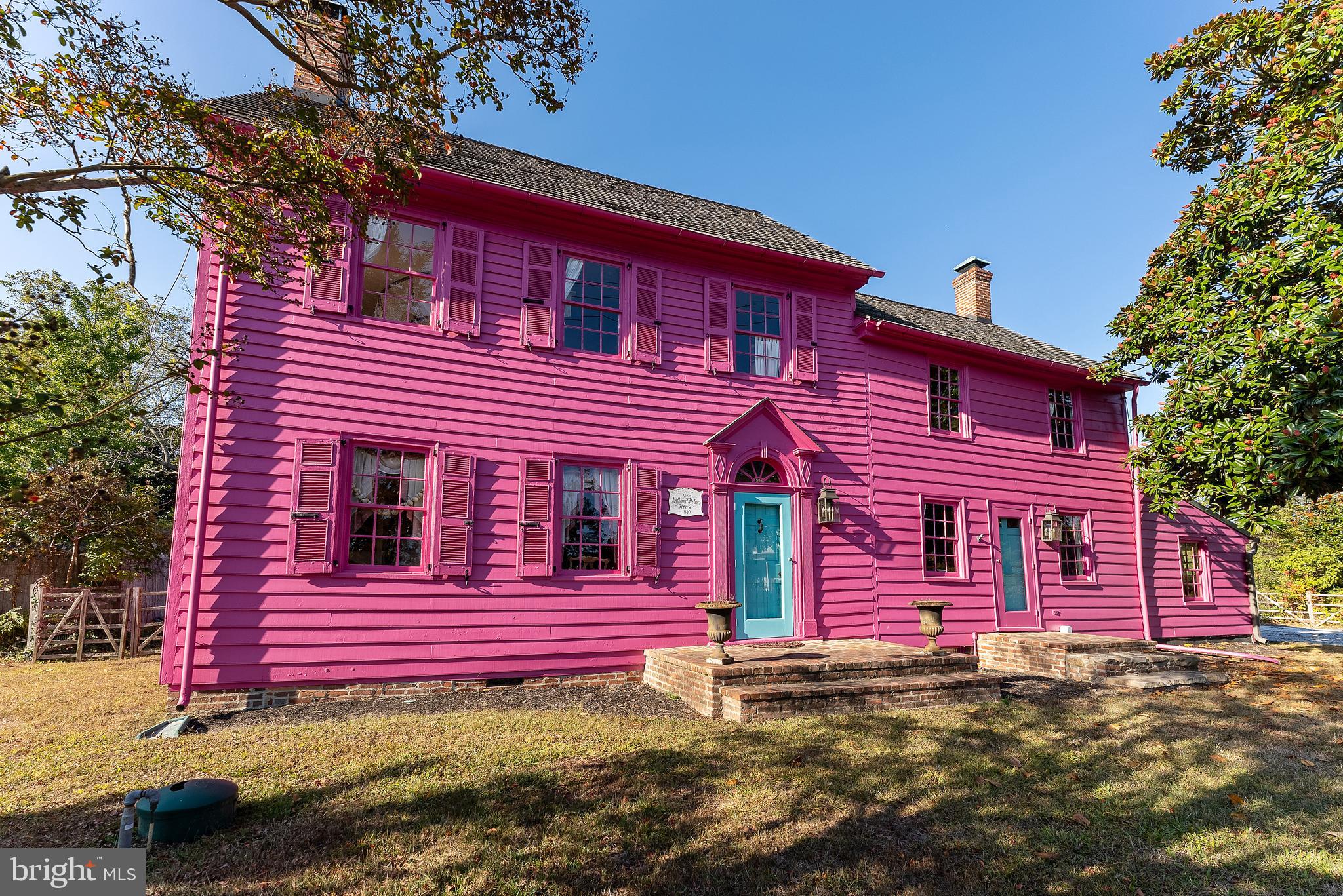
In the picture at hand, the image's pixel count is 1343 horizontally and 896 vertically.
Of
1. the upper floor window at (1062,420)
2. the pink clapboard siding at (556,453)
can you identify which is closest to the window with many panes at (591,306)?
the pink clapboard siding at (556,453)

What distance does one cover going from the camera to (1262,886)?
10.4ft

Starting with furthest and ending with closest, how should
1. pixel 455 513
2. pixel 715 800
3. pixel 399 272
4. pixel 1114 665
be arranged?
pixel 1114 665 < pixel 399 272 < pixel 455 513 < pixel 715 800

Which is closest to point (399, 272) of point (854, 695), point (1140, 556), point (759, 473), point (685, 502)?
point (685, 502)

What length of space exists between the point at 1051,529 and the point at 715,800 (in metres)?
10.5

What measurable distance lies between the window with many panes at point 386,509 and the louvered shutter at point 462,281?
1.76 metres

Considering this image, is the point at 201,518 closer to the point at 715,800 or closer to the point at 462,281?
the point at 462,281

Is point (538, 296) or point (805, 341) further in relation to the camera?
point (805, 341)

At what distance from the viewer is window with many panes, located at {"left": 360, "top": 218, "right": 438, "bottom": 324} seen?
311 inches

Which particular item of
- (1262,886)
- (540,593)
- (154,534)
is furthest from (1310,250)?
(154,534)

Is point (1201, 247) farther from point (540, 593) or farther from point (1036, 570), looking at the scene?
point (540, 593)

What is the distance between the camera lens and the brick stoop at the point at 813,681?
6473mm

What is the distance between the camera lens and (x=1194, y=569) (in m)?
14.5

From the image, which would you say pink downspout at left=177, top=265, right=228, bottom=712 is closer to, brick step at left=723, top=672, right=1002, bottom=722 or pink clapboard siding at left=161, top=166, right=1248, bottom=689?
pink clapboard siding at left=161, top=166, right=1248, bottom=689

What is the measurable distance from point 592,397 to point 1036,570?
9208 millimetres
